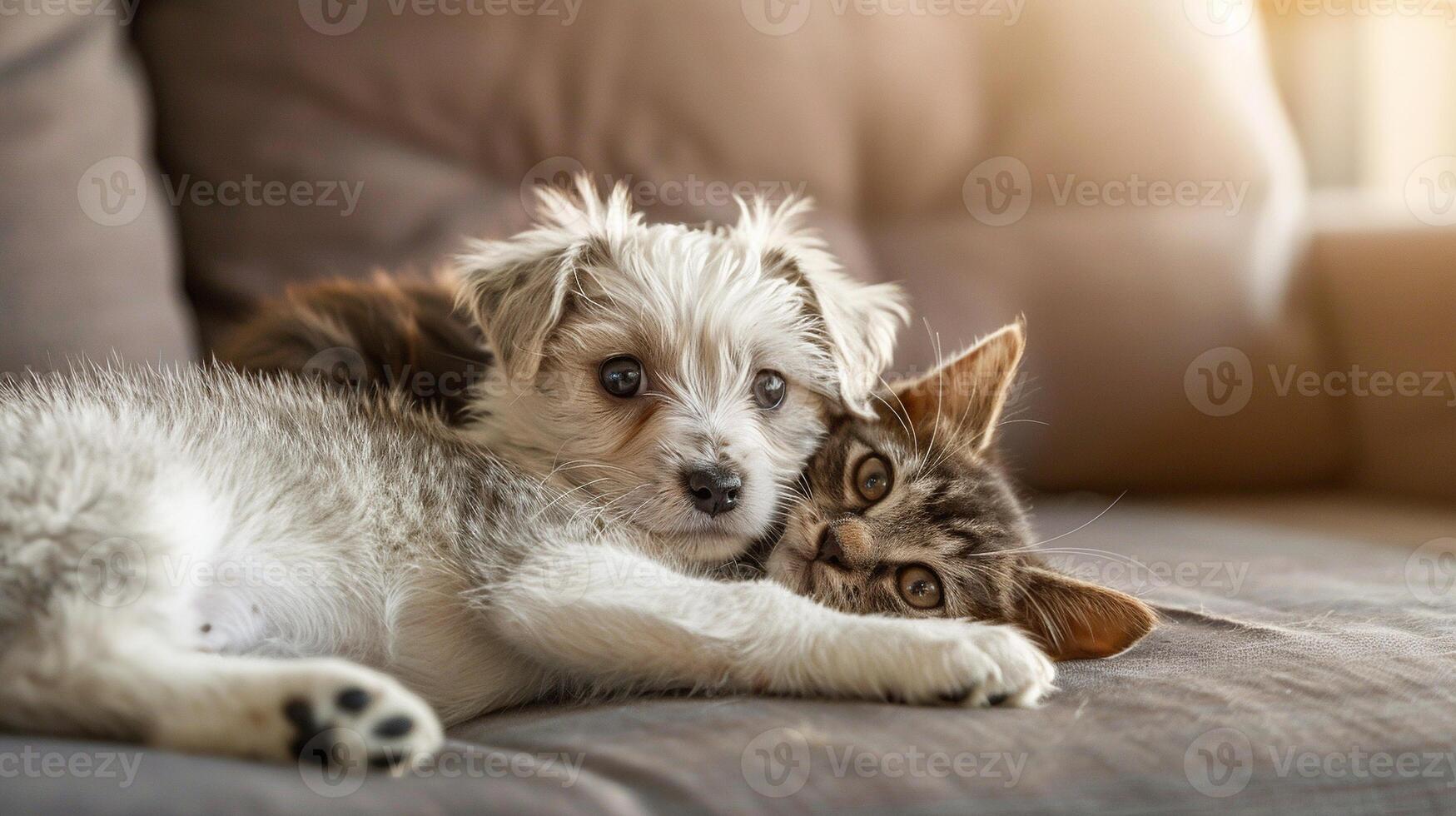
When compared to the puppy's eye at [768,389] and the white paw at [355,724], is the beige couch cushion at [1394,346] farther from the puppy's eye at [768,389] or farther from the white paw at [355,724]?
the white paw at [355,724]

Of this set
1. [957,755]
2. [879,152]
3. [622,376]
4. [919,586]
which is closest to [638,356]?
[622,376]

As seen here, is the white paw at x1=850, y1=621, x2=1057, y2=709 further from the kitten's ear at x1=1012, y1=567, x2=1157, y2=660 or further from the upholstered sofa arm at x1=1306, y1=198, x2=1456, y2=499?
the upholstered sofa arm at x1=1306, y1=198, x2=1456, y2=499

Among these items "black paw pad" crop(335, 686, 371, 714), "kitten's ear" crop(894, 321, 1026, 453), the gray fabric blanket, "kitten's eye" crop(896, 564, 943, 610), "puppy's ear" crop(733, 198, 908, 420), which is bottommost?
the gray fabric blanket

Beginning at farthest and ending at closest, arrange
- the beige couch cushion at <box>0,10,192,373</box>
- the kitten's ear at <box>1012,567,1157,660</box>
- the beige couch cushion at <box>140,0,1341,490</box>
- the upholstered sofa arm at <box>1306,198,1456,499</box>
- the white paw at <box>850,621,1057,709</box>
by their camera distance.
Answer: the upholstered sofa arm at <box>1306,198,1456,499</box> < the beige couch cushion at <box>140,0,1341,490</box> < the beige couch cushion at <box>0,10,192,373</box> < the kitten's ear at <box>1012,567,1157,660</box> < the white paw at <box>850,621,1057,709</box>

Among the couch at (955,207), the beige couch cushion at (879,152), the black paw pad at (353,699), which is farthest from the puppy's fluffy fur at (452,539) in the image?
the beige couch cushion at (879,152)

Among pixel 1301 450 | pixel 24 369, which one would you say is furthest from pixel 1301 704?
pixel 24 369

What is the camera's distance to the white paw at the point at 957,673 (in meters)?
1.44

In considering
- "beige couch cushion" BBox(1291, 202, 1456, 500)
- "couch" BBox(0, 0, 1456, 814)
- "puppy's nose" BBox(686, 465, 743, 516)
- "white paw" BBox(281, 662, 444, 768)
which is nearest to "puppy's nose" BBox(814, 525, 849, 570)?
"puppy's nose" BBox(686, 465, 743, 516)

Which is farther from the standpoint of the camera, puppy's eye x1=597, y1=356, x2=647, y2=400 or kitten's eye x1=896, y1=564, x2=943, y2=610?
puppy's eye x1=597, y1=356, x2=647, y2=400

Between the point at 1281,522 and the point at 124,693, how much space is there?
275 cm

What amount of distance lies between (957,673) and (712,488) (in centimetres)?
54

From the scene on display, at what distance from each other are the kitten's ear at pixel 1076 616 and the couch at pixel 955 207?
3.1 inches

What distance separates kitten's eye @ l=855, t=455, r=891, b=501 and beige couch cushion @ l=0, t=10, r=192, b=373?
1748 mm

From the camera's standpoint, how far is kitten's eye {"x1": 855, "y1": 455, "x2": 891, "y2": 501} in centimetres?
197
